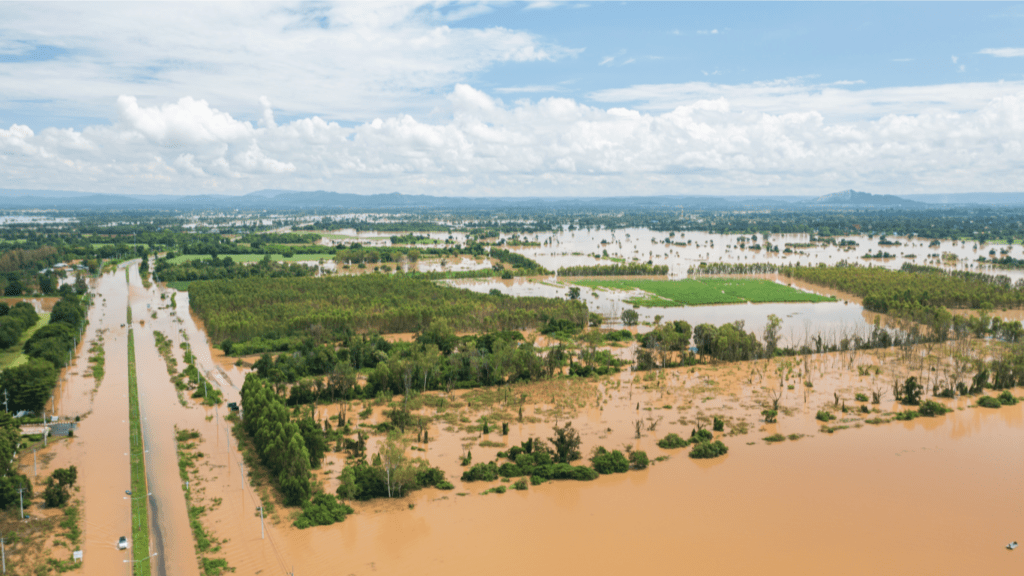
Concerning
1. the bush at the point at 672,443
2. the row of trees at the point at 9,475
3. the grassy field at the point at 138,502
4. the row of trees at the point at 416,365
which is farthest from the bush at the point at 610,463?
the row of trees at the point at 9,475

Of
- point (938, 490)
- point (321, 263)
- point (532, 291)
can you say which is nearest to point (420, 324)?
point (532, 291)

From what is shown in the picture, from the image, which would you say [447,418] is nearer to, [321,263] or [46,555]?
[46,555]

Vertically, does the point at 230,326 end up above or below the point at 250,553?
above

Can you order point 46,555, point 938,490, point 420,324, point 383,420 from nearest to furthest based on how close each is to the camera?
point 46,555, point 938,490, point 383,420, point 420,324

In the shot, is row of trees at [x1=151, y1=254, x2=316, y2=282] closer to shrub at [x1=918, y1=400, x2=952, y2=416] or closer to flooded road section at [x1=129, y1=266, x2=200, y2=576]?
flooded road section at [x1=129, y1=266, x2=200, y2=576]

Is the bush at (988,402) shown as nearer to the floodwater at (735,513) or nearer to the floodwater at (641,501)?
the floodwater at (641,501)

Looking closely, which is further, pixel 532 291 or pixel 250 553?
pixel 532 291

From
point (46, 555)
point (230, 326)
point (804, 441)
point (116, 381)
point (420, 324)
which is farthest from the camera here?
point (420, 324)
